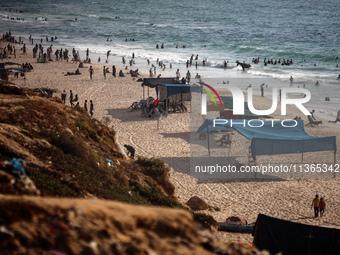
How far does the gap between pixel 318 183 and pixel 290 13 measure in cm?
8546

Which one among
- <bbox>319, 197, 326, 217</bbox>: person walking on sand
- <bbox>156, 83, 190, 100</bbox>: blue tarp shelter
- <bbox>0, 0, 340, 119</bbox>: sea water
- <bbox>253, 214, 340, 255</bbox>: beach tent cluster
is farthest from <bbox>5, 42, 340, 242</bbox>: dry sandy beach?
<bbox>0, 0, 340, 119</bbox>: sea water

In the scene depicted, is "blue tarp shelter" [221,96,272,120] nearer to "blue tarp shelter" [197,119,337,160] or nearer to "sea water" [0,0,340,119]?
"blue tarp shelter" [197,119,337,160]

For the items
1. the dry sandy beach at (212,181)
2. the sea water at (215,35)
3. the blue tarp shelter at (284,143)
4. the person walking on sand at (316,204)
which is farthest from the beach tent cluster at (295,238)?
the sea water at (215,35)

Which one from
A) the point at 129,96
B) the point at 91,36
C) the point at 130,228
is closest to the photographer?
the point at 130,228

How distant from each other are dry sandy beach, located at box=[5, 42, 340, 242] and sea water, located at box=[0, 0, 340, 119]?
374 inches

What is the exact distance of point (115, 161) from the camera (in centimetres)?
1159

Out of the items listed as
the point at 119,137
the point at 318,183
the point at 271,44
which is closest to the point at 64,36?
the point at 271,44

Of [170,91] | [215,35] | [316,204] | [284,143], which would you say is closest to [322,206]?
[316,204]

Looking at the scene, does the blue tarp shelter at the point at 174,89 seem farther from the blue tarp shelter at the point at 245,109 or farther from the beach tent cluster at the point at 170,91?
the blue tarp shelter at the point at 245,109

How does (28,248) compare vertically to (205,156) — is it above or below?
above

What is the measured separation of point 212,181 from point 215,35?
2175 inches

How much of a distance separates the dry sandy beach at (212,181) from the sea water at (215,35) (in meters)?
9.50

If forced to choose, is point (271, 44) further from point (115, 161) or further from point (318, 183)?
point (115, 161)

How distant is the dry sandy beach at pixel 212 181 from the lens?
12.5m
